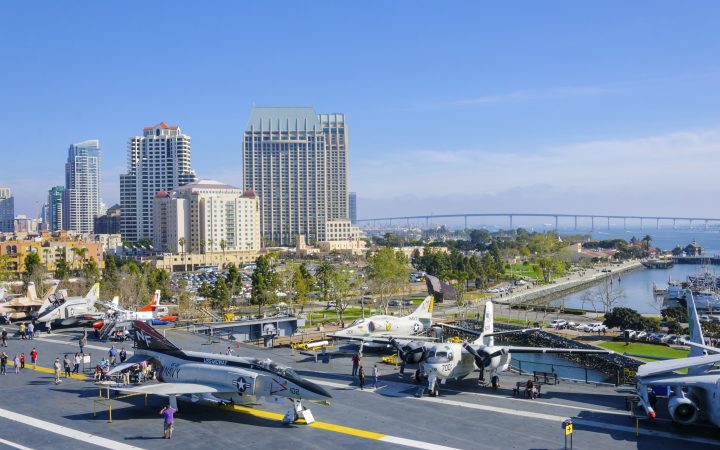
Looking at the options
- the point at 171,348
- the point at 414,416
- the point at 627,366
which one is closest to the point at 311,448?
the point at 414,416

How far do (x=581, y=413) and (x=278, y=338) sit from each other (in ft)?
113

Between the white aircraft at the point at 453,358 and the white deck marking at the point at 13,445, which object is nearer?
the white deck marking at the point at 13,445

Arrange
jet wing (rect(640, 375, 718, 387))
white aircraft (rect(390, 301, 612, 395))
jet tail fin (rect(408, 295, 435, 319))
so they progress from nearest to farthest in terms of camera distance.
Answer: jet wing (rect(640, 375, 718, 387))
white aircraft (rect(390, 301, 612, 395))
jet tail fin (rect(408, 295, 435, 319))

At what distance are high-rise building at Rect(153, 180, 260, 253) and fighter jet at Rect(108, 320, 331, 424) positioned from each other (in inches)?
5289

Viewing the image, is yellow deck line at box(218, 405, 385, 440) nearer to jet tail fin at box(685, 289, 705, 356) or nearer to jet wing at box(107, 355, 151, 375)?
jet wing at box(107, 355, 151, 375)

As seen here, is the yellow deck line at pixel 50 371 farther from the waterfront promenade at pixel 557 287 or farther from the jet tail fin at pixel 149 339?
the waterfront promenade at pixel 557 287

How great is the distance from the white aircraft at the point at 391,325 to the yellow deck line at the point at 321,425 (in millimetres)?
16705

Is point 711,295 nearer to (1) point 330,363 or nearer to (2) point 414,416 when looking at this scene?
(1) point 330,363

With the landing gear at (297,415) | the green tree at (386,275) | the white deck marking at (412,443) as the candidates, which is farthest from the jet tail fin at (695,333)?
the green tree at (386,275)

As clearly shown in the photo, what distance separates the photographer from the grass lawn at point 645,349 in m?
52.0

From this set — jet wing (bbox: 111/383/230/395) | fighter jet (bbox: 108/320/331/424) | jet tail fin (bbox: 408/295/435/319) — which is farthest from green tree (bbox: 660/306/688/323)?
jet wing (bbox: 111/383/230/395)

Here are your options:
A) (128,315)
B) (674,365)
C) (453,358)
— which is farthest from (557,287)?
(674,365)

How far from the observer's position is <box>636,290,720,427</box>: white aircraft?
22.3 metres

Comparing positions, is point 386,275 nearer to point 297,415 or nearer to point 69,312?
point 69,312
